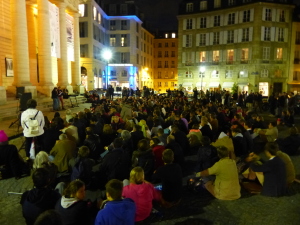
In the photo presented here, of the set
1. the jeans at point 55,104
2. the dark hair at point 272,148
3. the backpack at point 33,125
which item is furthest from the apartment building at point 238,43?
the dark hair at point 272,148

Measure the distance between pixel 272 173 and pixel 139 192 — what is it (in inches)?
114

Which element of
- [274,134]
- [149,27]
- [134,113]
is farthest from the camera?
[149,27]

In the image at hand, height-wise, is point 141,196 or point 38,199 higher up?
point 38,199

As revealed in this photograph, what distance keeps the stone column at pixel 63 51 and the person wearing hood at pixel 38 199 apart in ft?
76.5

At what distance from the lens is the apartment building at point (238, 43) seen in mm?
43625

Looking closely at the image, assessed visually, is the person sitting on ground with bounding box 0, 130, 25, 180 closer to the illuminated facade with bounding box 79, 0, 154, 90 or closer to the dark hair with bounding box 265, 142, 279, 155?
the dark hair with bounding box 265, 142, 279, 155

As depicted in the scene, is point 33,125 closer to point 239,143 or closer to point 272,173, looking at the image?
point 239,143

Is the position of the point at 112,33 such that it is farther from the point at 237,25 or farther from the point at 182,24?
the point at 237,25

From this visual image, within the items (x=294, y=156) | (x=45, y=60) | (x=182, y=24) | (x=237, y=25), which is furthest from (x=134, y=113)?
(x=182, y=24)

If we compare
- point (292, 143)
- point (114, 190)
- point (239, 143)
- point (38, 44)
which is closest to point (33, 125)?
point (114, 190)

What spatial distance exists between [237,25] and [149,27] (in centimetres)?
2736

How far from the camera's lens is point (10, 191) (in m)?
6.27

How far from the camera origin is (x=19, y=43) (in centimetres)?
1880

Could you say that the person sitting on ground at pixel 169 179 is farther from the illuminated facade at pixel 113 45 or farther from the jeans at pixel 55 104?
the illuminated facade at pixel 113 45
